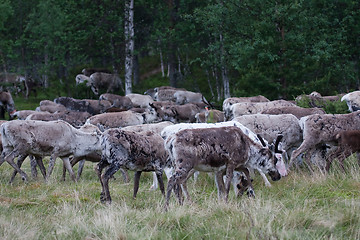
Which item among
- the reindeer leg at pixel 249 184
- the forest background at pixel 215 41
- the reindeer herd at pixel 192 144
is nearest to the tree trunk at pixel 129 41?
the forest background at pixel 215 41

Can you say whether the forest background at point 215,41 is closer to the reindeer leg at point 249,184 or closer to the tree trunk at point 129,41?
the tree trunk at point 129,41

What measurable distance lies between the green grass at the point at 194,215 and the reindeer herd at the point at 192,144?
0.48 meters

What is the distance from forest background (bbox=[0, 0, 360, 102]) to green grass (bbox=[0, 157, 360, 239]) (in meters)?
13.7

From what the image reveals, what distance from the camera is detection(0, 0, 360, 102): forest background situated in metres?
24.1

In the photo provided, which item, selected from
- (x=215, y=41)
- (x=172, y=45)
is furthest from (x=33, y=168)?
(x=172, y=45)

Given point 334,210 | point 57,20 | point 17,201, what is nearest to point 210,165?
point 334,210

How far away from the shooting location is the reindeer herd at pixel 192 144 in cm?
870

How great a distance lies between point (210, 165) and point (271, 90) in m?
16.0

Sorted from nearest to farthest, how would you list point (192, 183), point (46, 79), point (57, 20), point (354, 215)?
point (354, 215), point (192, 183), point (57, 20), point (46, 79)

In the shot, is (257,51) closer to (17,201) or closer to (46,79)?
(17,201)

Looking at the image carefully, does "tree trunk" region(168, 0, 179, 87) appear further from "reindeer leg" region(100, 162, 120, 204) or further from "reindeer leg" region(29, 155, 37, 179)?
"reindeer leg" region(100, 162, 120, 204)

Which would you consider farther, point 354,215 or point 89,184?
point 89,184

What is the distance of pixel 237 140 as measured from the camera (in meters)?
9.04

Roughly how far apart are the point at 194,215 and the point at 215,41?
23779 mm
